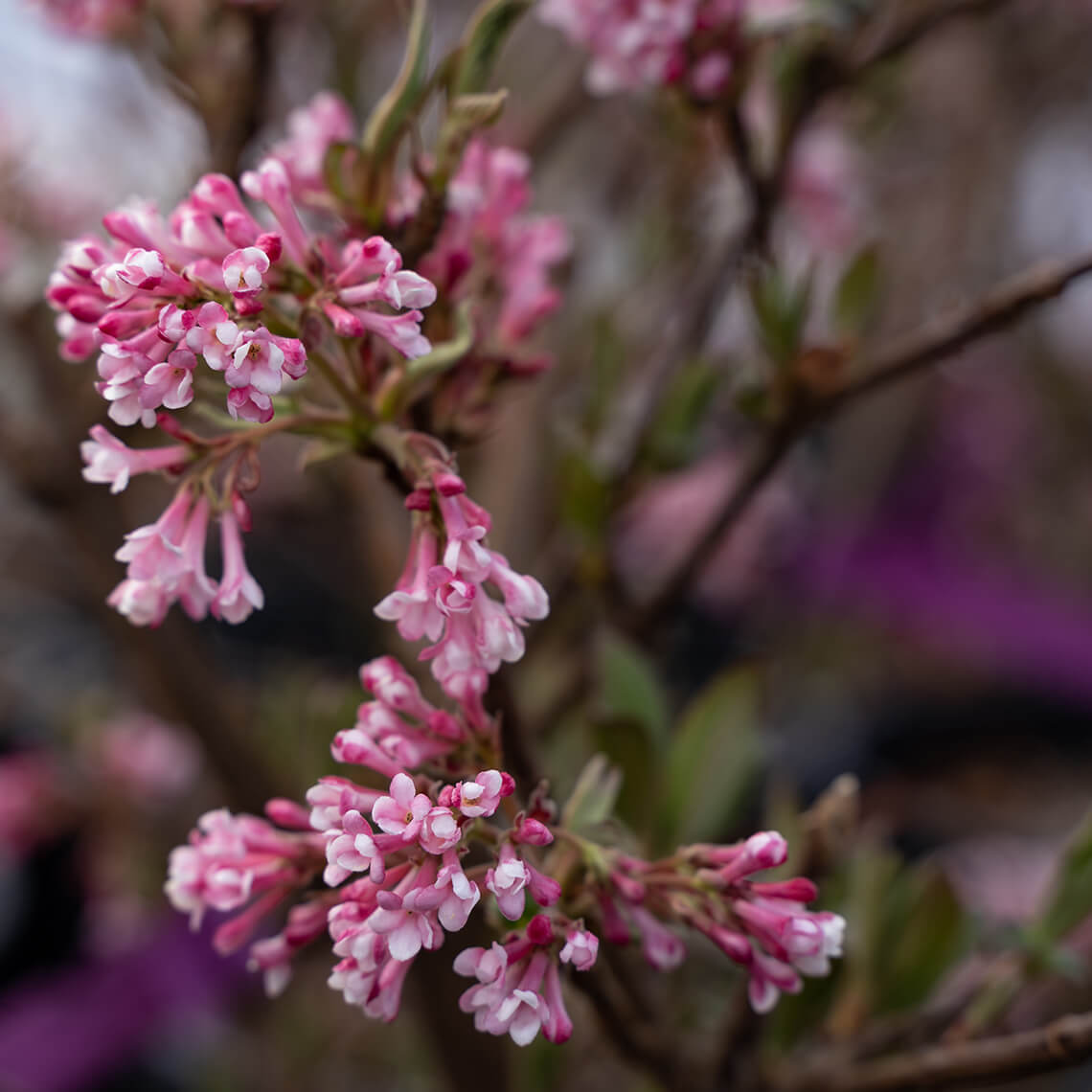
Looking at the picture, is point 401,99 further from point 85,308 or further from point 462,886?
point 462,886

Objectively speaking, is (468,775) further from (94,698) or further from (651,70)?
(94,698)

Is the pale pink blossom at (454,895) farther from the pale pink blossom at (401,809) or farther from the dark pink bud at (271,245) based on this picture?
the dark pink bud at (271,245)

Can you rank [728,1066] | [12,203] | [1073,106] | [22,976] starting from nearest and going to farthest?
[728,1066] < [12,203] < [22,976] < [1073,106]

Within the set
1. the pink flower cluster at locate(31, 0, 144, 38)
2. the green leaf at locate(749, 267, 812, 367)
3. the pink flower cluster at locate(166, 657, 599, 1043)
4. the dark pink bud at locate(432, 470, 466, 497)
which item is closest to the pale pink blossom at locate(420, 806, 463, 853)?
the pink flower cluster at locate(166, 657, 599, 1043)

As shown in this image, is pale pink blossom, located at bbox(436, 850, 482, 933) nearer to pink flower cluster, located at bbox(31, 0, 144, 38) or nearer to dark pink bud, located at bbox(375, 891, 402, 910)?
dark pink bud, located at bbox(375, 891, 402, 910)

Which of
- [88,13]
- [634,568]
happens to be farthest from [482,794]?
[634,568]

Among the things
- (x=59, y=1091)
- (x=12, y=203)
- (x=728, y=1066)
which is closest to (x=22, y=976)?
(x=59, y=1091)
